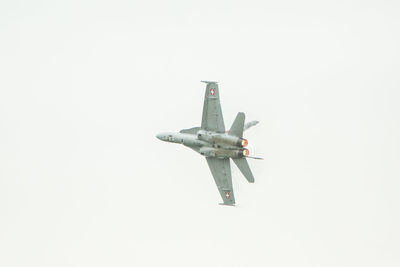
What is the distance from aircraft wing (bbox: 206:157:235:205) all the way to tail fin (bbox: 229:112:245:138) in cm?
388

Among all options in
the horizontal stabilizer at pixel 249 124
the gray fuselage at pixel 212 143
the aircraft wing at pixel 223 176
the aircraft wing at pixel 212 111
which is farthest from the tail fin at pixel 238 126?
the horizontal stabilizer at pixel 249 124

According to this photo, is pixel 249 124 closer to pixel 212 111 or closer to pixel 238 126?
pixel 212 111

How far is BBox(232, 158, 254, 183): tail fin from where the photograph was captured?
6831 centimetres

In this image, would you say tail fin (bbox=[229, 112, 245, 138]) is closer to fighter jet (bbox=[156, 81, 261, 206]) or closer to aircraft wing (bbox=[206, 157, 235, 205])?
fighter jet (bbox=[156, 81, 261, 206])

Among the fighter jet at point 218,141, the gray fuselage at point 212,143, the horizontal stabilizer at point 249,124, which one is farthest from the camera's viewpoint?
the horizontal stabilizer at point 249,124

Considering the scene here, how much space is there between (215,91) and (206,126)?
237 centimetres

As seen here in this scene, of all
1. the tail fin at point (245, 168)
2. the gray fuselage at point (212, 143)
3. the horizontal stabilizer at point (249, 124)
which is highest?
the horizontal stabilizer at point (249, 124)

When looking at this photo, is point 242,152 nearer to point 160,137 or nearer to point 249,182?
point 249,182

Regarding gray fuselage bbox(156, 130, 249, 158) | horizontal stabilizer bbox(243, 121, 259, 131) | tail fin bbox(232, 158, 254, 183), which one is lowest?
tail fin bbox(232, 158, 254, 183)

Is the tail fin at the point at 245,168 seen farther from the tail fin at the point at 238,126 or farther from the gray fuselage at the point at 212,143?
the tail fin at the point at 238,126

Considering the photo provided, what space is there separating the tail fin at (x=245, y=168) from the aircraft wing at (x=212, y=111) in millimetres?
2329

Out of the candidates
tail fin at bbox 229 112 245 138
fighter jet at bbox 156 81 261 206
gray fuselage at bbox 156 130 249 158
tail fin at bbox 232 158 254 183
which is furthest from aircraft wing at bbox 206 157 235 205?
tail fin at bbox 229 112 245 138

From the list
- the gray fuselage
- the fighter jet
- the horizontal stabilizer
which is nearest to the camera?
the fighter jet

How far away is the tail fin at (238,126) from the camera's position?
6681cm
